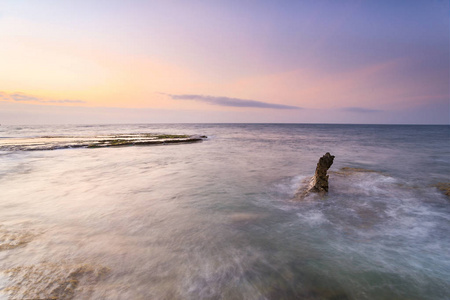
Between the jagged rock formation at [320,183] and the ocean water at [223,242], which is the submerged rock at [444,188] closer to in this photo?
the ocean water at [223,242]

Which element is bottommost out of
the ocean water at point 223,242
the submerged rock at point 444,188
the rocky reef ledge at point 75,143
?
the rocky reef ledge at point 75,143

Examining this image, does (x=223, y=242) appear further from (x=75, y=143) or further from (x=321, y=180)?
(x=75, y=143)

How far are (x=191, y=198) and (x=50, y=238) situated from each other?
15.9 feet

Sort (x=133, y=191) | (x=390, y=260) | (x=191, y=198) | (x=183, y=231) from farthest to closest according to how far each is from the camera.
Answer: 1. (x=133, y=191)
2. (x=191, y=198)
3. (x=183, y=231)
4. (x=390, y=260)

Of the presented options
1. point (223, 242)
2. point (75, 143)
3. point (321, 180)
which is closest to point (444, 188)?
Result: point (321, 180)

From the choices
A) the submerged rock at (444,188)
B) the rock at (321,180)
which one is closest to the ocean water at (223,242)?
the submerged rock at (444,188)

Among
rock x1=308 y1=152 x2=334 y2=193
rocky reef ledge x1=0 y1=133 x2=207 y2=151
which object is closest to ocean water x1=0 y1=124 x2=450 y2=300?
rock x1=308 y1=152 x2=334 y2=193

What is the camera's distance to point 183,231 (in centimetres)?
622

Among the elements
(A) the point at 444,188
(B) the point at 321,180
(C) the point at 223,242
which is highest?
(B) the point at 321,180

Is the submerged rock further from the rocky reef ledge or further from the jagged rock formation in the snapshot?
the rocky reef ledge

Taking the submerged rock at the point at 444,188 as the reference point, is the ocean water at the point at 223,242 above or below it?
below

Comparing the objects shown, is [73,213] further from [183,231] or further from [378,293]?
[378,293]

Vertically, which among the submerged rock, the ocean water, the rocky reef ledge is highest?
the submerged rock

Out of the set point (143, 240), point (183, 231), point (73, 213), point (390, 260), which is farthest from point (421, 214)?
point (73, 213)
